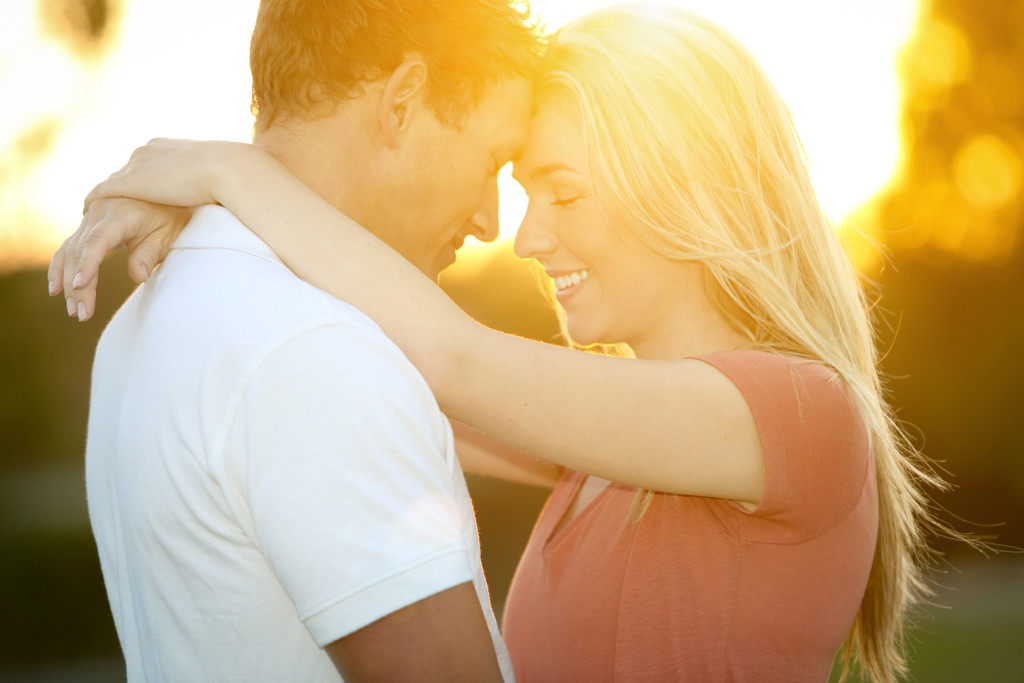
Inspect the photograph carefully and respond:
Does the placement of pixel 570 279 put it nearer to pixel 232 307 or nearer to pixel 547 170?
pixel 547 170

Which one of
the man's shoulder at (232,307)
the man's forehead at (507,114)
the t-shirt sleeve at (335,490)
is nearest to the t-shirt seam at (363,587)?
the t-shirt sleeve at (335,490)

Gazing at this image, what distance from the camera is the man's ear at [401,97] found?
7.68 ft

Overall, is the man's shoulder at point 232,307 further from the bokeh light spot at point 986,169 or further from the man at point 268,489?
the bokeh light spot at point 986,169

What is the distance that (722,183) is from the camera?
2.80m

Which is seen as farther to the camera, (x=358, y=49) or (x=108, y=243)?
(x=358, y=49)

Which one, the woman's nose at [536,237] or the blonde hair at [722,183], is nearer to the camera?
the blonde hair at [722,183]

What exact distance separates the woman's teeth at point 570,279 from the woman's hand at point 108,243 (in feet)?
4.81

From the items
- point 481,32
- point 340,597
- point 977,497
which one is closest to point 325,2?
point 481,32

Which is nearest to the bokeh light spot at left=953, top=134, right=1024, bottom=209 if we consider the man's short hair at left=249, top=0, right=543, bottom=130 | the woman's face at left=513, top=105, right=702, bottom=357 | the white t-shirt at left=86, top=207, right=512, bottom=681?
the woman's face at left=513, top=105, right=702, bottom=357

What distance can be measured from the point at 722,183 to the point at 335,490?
183 cm

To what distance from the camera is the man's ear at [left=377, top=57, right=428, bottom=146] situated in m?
2.34

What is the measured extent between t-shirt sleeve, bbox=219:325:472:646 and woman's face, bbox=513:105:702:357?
1548 millimetres

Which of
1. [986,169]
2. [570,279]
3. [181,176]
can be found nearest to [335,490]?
[181,176]

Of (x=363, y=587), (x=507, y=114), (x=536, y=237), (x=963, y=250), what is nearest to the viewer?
(x=363, y=587)
